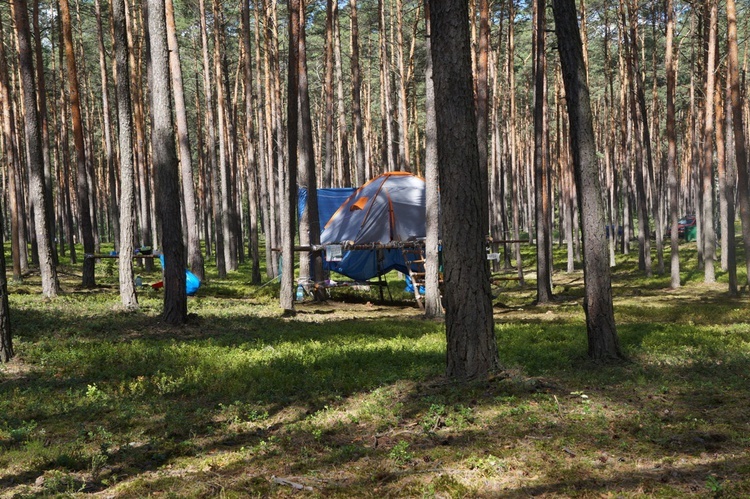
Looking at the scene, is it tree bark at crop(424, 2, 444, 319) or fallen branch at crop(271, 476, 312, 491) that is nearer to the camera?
fallen branch at crop(271, 476, 312, 491)

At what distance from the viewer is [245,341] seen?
424 inches

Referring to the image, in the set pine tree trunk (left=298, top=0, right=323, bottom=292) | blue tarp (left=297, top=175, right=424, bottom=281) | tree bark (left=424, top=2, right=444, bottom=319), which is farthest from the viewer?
blue tarp (left=297, top=175, right=424, bottom=281)

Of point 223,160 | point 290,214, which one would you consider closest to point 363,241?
point 290,214

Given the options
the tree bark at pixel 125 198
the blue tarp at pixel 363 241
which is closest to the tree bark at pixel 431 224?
the blue tarp at pixel 363 241

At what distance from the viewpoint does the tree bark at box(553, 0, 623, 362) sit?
8570 millimetres

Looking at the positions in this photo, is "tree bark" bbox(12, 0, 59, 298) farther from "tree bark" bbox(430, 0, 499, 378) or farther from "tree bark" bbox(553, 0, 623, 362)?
"tree bark" bbox(553, 0, 623, 362)

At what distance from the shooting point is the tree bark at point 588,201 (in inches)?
337

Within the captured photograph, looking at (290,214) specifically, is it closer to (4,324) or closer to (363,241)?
(363,241)

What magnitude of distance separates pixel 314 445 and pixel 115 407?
2.63 m

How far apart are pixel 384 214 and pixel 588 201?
42.1 feet

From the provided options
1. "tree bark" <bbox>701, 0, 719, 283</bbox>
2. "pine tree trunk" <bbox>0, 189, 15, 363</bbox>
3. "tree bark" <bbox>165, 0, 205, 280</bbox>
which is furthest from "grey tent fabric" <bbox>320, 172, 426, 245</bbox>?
"pine tree trunk" <bbox>0, 189, 15, 363</bbox>

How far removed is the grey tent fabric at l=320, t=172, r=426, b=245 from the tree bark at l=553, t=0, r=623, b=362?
465 inches

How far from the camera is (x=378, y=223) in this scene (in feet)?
Result: 69.4

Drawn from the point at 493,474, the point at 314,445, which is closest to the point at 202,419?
the point at 314,445
